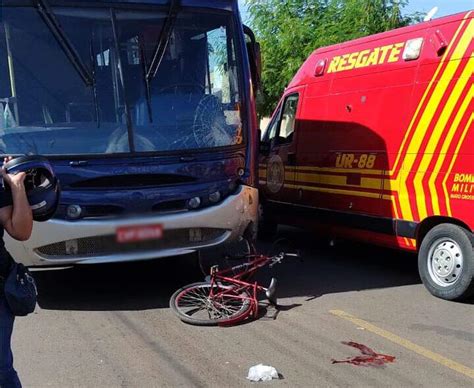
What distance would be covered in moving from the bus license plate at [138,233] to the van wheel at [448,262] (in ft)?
9.06

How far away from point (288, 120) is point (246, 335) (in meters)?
4.46

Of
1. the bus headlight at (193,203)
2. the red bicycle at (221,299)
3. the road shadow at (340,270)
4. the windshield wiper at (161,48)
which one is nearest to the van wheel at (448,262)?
the road shadow at (340,270)

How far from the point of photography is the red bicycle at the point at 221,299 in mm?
5148

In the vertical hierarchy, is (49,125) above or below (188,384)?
above

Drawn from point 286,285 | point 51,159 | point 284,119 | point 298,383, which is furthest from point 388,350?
point 284,119

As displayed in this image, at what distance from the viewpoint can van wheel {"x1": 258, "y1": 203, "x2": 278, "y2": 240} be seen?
9117 mm

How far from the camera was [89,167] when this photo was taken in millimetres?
5266

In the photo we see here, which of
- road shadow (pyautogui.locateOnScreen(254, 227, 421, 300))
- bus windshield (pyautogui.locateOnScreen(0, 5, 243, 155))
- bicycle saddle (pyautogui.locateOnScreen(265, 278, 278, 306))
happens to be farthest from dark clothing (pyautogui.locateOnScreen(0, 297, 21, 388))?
road shadow (pyautogui.locateOnScreen(254, 227, 421, 300))

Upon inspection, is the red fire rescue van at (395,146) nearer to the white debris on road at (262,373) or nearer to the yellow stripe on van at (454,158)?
the yellow stripe on van at (454,158)

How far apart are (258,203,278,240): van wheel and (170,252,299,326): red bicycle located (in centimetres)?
332

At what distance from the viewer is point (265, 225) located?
30.3 ft

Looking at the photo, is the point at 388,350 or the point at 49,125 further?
the point at 49,125

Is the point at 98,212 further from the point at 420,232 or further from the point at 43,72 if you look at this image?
the point at 420,232

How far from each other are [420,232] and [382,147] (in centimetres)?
106
